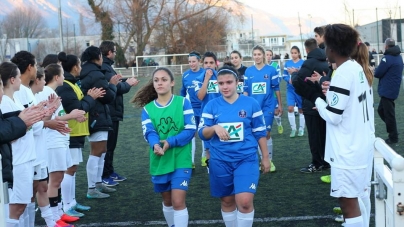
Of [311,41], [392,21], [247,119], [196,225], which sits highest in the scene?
[392,21]

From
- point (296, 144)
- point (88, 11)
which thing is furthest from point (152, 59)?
point (296, 144)

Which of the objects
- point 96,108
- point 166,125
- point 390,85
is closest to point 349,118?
point 166,125

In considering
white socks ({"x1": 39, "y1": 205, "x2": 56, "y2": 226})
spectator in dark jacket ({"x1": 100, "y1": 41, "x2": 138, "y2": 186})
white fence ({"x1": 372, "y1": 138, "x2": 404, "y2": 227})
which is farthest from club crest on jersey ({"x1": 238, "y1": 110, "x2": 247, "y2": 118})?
spectator in dark jacket ({"x1": 100, "y1": 41, "x2": 138, "y2": 186})

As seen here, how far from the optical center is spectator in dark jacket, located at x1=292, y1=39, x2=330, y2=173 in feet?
25.5

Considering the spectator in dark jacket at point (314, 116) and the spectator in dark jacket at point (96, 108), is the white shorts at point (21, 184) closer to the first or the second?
the spectator in dark jacket at point (96, 108)

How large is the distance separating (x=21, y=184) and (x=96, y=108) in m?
2.75

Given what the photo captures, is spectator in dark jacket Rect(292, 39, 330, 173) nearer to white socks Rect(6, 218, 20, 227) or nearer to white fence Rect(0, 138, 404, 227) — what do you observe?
white fence Rect(0, 138, 404, 227)

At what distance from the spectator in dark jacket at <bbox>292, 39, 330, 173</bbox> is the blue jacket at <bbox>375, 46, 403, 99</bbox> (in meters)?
3.12

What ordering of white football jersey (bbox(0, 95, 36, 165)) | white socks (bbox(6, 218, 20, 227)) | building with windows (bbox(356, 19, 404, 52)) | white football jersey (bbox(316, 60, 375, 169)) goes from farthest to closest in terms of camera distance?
building with windows (bbox(356, 19, 404, 52)) < white socks (bbox(6, 218, 20, 227)) < white football jersey (bbox(0, 95, 36, 165)) < white football jersey (bbox(316, 60, 375, 169))

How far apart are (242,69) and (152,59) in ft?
148

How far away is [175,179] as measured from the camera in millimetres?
5633

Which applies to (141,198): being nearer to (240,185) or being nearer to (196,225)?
(196,225)

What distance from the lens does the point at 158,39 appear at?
58.6 m

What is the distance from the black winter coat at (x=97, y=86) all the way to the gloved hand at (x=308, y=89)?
319cm
